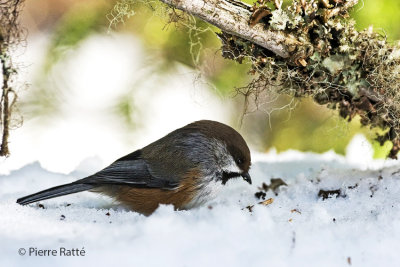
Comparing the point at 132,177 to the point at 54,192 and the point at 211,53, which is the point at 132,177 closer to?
the point at 54,192

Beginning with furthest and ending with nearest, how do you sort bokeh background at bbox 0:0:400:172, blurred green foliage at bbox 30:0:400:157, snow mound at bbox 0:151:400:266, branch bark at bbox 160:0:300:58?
bokeh background at bbox 0:0:400:172
blurred green foliage at bbox 30:0:400:157
branch bark at bbox 160:0:300:58
snow mound at bbox 0:151:400:266

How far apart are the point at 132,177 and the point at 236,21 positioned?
978mm

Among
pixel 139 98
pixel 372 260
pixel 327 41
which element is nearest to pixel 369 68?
pixel 327 41

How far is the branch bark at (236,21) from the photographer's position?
250 centimetres

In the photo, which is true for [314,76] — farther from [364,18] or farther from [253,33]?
[364,18]

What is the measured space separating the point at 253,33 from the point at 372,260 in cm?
130

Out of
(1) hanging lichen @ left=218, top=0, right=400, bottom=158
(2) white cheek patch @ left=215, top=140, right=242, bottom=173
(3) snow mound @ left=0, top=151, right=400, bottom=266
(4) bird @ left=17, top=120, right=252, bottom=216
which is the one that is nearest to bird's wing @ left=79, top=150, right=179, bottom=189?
(4) bird @ left=17, top=120, right=252, bottom=216

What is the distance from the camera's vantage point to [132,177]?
2.70 meters

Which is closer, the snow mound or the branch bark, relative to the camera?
the snow mound

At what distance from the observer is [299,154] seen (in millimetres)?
4066

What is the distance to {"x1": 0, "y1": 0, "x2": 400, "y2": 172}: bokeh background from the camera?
3.92 m

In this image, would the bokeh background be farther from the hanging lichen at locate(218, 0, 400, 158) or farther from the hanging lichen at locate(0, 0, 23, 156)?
the hanging lichen at locate(0, 0, 23, 156)

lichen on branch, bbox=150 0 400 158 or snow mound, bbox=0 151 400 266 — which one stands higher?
lichen on branch, bbox=150 0 400 158

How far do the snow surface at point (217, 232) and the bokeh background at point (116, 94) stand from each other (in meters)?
1.28
